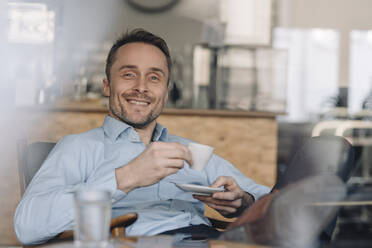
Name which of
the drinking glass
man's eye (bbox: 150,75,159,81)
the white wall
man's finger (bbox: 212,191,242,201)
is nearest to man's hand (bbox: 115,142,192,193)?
man's finger (bbox: 212,191,242,201)

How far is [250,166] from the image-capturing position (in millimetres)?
3186

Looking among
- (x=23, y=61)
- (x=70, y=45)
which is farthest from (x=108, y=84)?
(x=70, y=45)

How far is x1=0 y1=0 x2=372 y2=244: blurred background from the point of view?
312cm

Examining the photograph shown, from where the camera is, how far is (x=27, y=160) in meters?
1.75

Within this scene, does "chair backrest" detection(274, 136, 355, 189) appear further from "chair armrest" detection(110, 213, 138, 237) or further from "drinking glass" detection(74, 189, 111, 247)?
"drinking glass" detection(74, 189, 111, 247)

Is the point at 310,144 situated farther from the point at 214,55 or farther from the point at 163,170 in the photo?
the point at 214,55

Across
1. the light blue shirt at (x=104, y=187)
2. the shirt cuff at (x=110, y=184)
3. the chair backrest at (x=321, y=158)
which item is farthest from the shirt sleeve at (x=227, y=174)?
the shirt cuff at (x=110, y=184)

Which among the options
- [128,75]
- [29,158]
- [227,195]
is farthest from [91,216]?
[29,158]

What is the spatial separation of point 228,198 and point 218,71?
90.4 inches

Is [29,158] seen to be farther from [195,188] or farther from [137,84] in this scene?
[195,188]

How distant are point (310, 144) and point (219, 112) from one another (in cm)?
154

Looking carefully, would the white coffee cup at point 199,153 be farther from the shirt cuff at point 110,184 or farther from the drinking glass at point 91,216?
the drinking glass at point 91,216

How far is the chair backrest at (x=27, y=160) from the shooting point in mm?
1735

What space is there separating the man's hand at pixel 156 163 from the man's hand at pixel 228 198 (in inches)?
8.4
